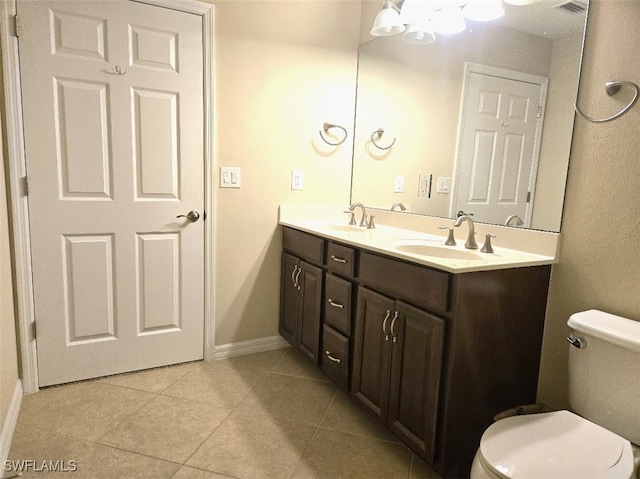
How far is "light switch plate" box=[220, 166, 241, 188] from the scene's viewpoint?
232 centimetres

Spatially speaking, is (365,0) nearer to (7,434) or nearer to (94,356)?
(94,356)

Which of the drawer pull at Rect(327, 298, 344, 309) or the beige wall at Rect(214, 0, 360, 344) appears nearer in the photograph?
the drawer pull at Rect(327, 298, 344, 309)

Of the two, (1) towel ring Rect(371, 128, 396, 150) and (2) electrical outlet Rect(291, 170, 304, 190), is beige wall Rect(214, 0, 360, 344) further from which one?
(1) towel ring Rect(371, 128, 396, 150)

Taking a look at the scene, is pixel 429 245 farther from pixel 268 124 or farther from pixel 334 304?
pixel 268 124

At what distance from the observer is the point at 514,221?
67.8 inches

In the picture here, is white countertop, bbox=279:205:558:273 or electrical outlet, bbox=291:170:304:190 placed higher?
electrical outlet, bbox=291:170:304:190

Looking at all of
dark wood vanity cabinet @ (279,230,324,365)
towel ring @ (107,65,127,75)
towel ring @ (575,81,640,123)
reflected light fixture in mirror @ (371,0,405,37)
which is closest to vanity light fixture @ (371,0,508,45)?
reflected light fixture in mirror @ (371,0,405,37)

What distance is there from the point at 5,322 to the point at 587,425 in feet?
7.19

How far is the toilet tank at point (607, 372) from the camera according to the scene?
3.90 feet

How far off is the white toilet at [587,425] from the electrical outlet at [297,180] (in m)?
1.66

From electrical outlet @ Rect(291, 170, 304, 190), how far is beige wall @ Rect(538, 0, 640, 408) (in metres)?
1.47

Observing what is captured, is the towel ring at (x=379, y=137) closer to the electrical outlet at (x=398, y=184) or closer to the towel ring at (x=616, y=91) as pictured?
the electrical outlet at (x=398, y=184)

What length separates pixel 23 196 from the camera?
1887mm

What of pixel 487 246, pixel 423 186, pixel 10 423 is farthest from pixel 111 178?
pixel 487 246
